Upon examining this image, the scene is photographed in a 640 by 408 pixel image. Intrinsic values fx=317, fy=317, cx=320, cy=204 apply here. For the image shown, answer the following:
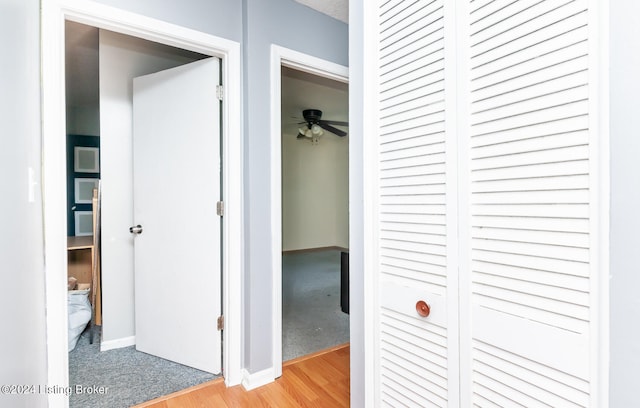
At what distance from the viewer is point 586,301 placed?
638mm

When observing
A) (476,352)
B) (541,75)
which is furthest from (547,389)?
(541,75)

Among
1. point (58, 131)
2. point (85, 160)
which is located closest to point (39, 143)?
point (58, 131)

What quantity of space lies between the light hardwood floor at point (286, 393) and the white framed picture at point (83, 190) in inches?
144

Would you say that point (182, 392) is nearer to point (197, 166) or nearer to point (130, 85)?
point (197, 166)

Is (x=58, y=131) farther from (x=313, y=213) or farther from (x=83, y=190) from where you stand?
(x=313, y=213)

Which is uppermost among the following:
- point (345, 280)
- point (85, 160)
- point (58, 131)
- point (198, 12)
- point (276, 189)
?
point (198, 12)

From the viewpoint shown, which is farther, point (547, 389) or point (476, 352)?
point (476, 352)

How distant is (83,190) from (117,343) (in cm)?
296

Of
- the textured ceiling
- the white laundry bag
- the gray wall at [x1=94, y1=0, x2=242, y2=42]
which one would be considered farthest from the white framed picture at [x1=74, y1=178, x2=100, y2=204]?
the textured ceiling

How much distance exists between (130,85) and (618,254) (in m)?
2.84

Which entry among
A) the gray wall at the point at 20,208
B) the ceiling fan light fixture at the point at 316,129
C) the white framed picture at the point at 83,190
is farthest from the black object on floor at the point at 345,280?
the white framed picture at the point at 83,190

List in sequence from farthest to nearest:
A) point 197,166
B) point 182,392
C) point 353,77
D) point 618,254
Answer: point 197,166, point 182,392, point 353,77, point 618,254

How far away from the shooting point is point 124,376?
1.96 m

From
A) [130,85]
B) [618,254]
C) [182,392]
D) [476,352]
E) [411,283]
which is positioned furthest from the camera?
[130,85]
